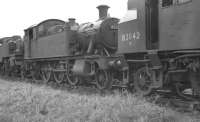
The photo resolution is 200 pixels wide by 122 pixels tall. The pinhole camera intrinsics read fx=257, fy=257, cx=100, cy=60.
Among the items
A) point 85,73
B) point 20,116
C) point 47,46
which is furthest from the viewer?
point 47,46

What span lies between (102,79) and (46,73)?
16.9ft

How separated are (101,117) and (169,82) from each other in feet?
8.31

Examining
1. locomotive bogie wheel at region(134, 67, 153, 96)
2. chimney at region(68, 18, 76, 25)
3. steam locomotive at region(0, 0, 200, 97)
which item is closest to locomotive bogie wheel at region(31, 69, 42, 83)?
steam locomotive at region(0, 0, 200, 97)

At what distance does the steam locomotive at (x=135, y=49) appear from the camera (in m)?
5.85

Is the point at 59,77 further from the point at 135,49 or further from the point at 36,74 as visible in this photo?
the point at 135,49

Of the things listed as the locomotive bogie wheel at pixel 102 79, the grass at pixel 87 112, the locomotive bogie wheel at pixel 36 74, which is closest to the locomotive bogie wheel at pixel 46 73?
the locomotive bogie wheel at pixel 36 74

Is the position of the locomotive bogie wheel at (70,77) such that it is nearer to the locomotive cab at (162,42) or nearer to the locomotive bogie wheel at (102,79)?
the locomotive bogie wheel at (102,79)

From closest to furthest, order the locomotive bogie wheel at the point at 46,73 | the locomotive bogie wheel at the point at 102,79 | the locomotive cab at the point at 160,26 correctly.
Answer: the locomotive cab at the point at 160,26 → the locomotive bogie wheel at the point at 102,79 → the locomotive bogie wheel at the point at 46,73

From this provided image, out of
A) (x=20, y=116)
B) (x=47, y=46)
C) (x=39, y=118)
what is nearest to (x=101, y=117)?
(x=39, y=118)

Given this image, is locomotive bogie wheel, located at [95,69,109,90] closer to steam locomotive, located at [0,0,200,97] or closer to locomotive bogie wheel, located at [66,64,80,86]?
steam locomotive, located at [0,0,200,97]

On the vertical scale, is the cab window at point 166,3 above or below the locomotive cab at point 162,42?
above

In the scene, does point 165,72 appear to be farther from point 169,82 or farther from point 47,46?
point 47,46

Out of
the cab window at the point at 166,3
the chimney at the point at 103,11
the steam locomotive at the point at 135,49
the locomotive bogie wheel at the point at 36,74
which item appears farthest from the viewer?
the locomotive bogie wheel at the point at 36,74

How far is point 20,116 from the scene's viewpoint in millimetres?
5383
